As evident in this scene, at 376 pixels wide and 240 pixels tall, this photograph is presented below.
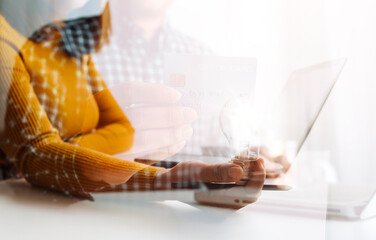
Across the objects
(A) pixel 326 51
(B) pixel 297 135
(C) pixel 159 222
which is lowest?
(C) pixel 159 222

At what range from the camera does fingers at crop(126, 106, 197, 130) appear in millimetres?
403

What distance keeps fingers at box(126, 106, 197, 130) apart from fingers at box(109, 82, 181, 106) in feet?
0.04

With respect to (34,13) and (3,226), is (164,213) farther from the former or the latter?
(34,13)

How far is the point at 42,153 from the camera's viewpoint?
0.48m

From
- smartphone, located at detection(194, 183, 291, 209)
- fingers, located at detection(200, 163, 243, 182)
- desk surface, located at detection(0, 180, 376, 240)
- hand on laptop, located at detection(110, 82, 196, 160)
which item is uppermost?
hand on laptop, located at detection(110, 82, 196, 160)

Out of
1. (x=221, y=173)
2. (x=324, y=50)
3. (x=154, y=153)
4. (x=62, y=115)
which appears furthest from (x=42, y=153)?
(x=324, y=50)

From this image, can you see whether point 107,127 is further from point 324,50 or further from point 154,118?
point 324,50

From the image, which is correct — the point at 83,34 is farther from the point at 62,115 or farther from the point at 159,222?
the point at 159,222

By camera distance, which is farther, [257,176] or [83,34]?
[83,34]

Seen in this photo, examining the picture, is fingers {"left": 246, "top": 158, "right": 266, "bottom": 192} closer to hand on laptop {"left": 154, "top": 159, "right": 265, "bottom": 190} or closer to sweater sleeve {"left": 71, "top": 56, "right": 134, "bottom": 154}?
hand on laptop {"left": 154, "top": 159, "right": 265, "bottom": 190}

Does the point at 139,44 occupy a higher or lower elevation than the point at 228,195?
higher

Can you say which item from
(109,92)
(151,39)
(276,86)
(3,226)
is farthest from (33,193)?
(276,86)

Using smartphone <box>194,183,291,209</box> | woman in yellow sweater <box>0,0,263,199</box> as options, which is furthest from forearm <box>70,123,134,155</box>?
smartphone <box>194,183,291,209</box>

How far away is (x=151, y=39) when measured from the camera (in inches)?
18.6
